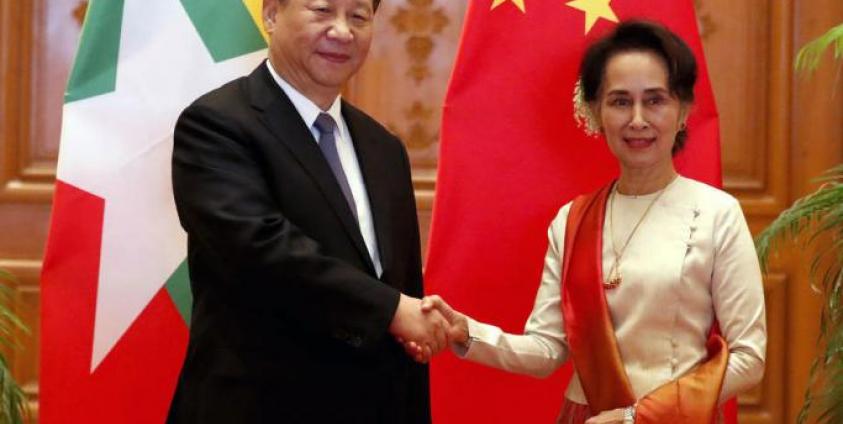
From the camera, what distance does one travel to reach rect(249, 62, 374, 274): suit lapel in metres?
1.59

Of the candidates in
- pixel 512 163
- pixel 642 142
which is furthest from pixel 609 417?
pixel 512 163

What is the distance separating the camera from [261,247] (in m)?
1.48

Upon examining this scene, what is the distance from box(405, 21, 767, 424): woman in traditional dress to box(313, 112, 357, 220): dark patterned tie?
228 millimetres

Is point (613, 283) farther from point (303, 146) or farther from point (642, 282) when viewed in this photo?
point (303, 146)

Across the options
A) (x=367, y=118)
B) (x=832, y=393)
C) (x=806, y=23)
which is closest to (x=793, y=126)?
(x=806, y=23)

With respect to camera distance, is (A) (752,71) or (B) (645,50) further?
(A) (752,71)

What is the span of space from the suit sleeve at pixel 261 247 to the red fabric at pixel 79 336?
650 mm

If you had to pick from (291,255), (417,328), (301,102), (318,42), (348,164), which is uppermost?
(318,42)

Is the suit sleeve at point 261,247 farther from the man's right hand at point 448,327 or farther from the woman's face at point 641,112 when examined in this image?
the woman's face at point 641,112

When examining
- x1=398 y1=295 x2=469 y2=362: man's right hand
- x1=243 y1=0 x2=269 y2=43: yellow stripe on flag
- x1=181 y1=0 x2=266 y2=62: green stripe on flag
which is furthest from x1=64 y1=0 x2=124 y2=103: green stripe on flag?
x1=398 y1=295 x2=469 y2=362: man's right hand

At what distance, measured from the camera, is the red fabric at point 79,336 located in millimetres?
2125

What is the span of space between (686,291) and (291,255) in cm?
65

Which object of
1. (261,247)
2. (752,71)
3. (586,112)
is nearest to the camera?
(261,247)

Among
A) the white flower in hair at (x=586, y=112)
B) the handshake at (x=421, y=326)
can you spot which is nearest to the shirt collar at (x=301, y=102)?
the handshake at (x=421, y=326)
